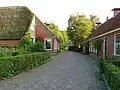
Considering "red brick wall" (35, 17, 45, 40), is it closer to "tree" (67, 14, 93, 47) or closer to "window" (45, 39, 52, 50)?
"window" (45, 39, 52, 50)

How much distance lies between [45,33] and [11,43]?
757 cm

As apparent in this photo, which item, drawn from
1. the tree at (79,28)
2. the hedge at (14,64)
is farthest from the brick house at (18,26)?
the tree at (79,28)

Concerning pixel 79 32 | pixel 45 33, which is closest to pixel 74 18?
pixel 79 32

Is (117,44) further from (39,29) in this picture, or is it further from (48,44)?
(39,29)

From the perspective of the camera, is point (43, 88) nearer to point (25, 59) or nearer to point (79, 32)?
point (25, 59)

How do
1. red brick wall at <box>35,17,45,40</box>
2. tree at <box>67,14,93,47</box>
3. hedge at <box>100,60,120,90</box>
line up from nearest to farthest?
hedge at <box>100,60,120,90</box> < red brick wall at <box>35,17,45,40</box> < tree at <box>67,14,93,47</box>

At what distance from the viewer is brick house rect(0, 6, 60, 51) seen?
3428 centimetres

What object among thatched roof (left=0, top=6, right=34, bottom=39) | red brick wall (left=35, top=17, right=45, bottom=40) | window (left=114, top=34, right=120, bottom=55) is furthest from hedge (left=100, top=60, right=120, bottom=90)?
red brick wall (left=35, top=17, right=45, bottom=40)

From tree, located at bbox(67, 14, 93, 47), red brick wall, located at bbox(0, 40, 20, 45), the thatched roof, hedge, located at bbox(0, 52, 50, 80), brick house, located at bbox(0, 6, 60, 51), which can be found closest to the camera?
hedge, located at bbox(0, 52, 50, 80)

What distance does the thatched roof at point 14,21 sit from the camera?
113 ft

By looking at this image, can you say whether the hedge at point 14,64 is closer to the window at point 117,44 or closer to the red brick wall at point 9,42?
the window at point 117,44

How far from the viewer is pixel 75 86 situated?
10.9 m

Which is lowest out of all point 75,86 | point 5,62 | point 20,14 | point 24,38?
point 75,86

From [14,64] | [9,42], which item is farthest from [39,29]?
[14,64]
